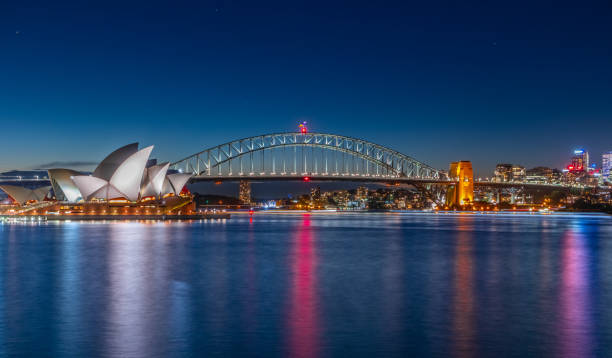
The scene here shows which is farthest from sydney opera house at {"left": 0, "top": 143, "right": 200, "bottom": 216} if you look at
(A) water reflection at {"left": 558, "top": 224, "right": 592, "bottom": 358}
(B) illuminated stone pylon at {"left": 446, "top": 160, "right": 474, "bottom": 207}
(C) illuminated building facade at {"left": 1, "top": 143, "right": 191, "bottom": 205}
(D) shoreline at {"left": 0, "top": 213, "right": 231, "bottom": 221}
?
(B) illuminated stone pylon at {"left": 446, "top": 160, "right": 474, "bottom": 207}

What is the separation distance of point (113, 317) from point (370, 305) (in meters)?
4.55

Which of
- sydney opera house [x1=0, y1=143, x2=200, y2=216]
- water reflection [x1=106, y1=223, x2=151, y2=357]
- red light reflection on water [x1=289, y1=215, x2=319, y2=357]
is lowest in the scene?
red light reflection on water [x1=289, y1=215, x2=319, y2=357]

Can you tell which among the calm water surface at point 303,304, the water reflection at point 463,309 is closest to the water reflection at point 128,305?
the calm water surface at point 303,304

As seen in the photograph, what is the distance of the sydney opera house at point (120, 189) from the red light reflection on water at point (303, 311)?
36.4 metres

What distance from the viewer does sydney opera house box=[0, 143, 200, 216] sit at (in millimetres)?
53850

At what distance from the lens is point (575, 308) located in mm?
11445

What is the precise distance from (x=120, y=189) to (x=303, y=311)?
47.2 meters

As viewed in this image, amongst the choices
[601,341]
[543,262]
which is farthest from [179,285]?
[543,262]

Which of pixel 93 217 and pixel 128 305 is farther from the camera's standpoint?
pixel 93 217

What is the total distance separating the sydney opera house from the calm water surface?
31554mm

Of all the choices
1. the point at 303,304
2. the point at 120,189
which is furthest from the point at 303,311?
the point at 120,189

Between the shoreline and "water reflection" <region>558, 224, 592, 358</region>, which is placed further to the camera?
the shoreline

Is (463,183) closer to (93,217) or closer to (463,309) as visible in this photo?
(93,217)

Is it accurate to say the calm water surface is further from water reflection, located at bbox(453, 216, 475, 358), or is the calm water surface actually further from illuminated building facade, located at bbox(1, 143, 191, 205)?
illuminated building facade, located at bbox(1, 143, 191, 205)
